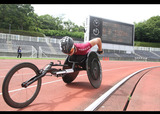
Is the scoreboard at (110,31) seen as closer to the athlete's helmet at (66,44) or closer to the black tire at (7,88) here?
the athlete's helmet at (66,44)

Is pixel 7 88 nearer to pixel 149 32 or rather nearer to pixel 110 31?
pixel 110 31

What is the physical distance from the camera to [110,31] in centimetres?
3269

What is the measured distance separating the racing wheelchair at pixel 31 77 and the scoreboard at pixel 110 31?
80.9 ft

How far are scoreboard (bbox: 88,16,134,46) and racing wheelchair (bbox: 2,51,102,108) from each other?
24648 mm

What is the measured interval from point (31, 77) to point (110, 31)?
104ft

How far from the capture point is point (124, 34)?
35562 mm

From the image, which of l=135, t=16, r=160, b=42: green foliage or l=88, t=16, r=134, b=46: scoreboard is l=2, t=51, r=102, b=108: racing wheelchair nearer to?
l=88, t=16, r=134, b=46: scoreboard

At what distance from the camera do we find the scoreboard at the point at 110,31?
29.4 metres

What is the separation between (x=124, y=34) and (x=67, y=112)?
35.7 meters

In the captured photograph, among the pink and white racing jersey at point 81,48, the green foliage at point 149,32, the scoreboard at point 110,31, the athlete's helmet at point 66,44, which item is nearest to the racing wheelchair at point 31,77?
the pink and white racing jersey at point 81,48

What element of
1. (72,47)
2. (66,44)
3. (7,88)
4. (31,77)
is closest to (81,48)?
(72,47)

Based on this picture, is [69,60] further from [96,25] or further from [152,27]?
[152,27]

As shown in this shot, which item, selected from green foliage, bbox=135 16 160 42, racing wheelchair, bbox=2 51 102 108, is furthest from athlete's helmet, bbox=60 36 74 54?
green foliage, bbox=135 16 160 42

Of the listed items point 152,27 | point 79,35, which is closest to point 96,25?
point 79,35
